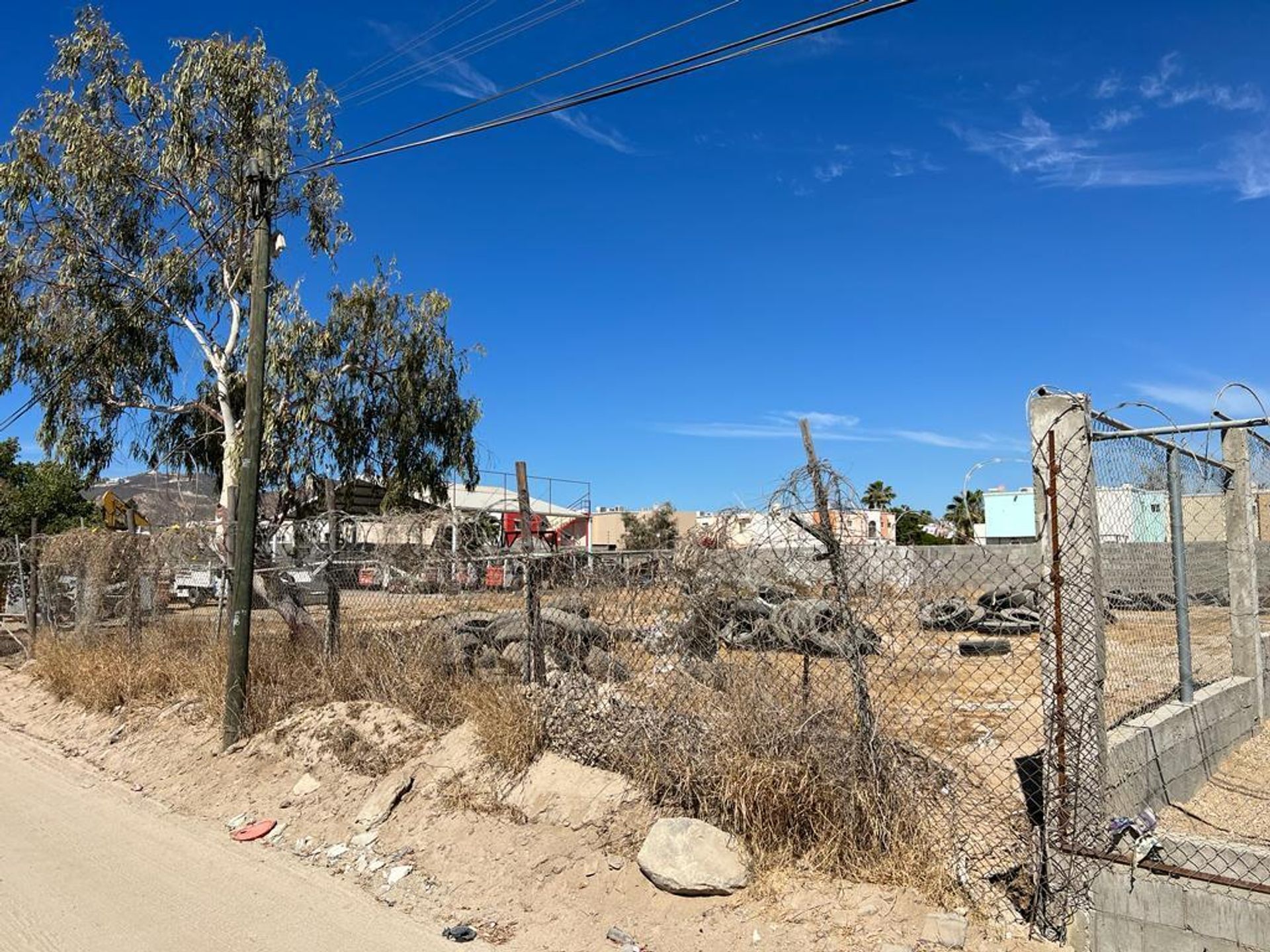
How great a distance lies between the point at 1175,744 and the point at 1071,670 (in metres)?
1.98

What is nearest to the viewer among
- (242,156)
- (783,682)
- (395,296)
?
(783,682)

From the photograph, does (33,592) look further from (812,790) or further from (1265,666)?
(1265,666)

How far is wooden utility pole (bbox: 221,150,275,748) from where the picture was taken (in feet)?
26.6

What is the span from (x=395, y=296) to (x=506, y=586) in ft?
51.6

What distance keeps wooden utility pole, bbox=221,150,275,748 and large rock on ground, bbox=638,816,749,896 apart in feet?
15.7

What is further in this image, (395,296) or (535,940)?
(395,296)

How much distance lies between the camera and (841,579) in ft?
15.1

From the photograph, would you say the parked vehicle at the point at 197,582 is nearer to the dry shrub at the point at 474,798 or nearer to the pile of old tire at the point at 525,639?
the pile of old tire at the point at 525,639

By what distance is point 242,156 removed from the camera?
17.3m

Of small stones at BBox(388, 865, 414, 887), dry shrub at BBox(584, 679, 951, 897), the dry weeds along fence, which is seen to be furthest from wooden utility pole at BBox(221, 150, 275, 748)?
dry shrub at BBox(584, 679, 951, 897)

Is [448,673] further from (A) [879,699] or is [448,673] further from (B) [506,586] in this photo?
(A) [879,699]

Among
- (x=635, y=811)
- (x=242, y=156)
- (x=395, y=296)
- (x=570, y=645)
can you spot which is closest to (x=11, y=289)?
(x=242, y=156)

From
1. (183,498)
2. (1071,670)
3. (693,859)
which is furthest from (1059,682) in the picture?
(183,498)

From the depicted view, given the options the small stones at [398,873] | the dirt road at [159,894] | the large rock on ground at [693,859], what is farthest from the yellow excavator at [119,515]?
the large rock on ground at [693,859]
